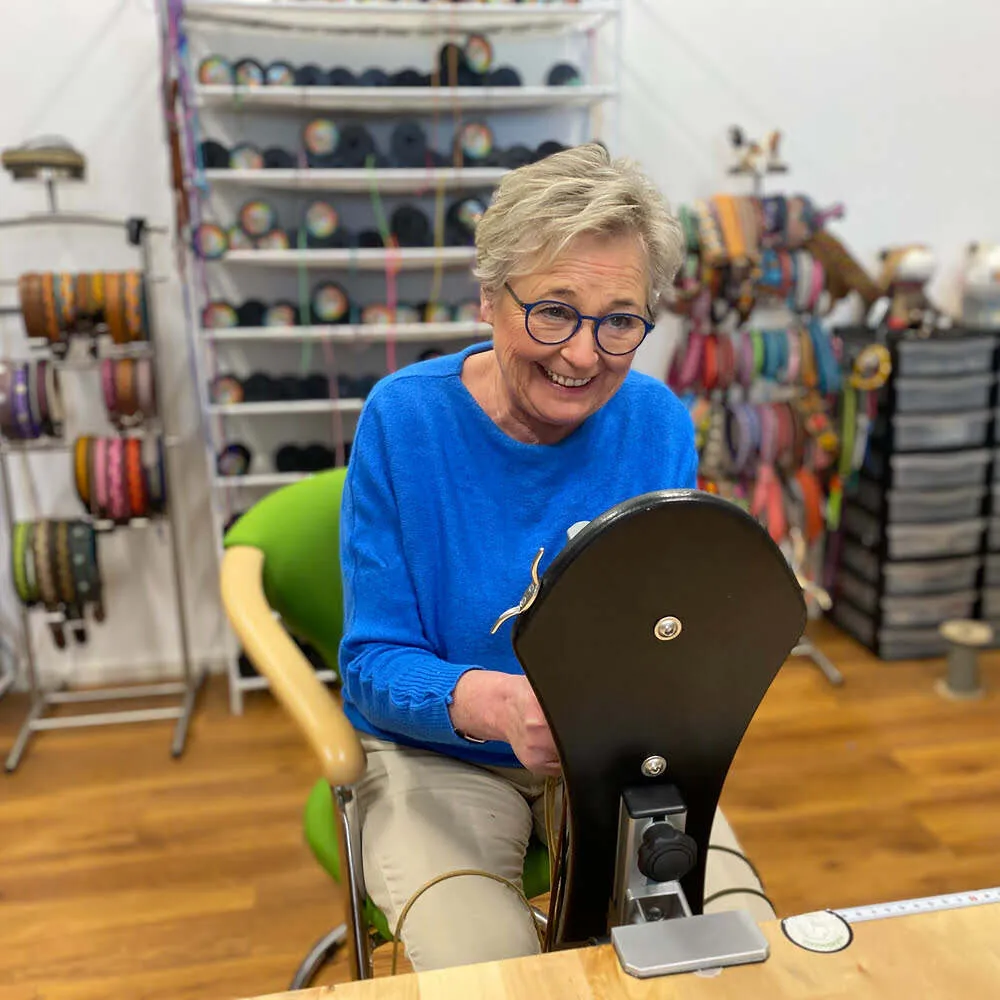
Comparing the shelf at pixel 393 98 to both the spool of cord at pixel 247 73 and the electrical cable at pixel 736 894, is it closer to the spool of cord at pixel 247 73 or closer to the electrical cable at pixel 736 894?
the spool of cord at pixel 247 73

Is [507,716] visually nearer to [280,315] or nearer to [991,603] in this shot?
[280,315]

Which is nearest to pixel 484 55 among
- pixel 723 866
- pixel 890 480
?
pixel 890 480

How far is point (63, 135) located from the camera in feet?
8.36

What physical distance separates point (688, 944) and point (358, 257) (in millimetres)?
2123

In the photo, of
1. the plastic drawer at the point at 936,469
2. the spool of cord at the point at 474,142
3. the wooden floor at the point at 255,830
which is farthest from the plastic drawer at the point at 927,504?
the spool of cord at the point at 474,142

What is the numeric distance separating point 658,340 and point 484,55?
1.03m

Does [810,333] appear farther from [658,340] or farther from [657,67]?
[657,67]

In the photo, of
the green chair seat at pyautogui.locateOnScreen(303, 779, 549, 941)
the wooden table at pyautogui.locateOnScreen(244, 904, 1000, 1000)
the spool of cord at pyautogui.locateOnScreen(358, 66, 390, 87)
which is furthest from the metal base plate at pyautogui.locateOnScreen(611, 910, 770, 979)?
the spool of cord at pyautogui.locateOnScreen(358, 66, 390, 87)

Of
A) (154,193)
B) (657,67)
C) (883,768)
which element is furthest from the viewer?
(657,67)

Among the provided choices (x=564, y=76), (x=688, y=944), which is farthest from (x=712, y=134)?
(x=688, y=944)

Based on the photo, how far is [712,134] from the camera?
2.88 metres

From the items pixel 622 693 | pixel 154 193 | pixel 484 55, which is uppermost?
pixel 484 55

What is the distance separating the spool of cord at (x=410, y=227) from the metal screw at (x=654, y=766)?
2.09 meters

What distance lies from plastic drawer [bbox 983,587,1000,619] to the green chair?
2.35 metres
